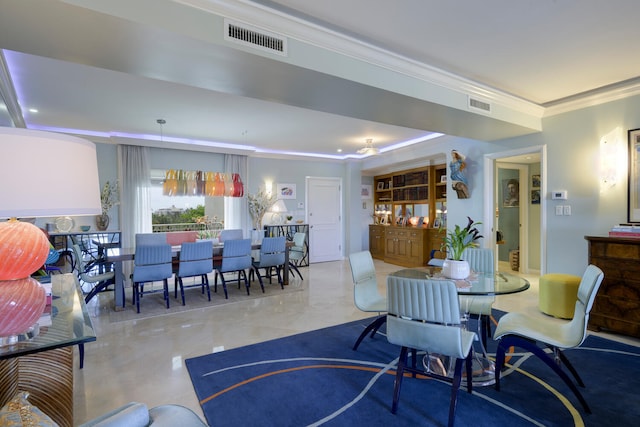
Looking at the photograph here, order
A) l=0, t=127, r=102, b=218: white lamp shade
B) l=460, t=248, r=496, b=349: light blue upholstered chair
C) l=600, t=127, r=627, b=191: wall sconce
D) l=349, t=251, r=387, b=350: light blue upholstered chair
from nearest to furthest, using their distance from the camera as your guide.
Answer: l=0, t=127, r=102, b=218: white lamp shade
l=460, t=248, r=496, b=349: light blue upholstered chair
l=349, t=251, r=387, b=350: light blue upholstered chair
l=600, t=127, r=627, b=191: wall sconce

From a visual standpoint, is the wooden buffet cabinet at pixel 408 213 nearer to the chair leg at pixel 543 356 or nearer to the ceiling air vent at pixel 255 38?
the chair leg at pixel 543 356

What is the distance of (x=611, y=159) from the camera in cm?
361

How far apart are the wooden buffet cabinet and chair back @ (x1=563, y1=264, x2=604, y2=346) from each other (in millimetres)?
4250

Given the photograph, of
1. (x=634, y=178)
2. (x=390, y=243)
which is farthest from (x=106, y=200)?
(x=634, y=178)

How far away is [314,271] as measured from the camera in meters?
6.72

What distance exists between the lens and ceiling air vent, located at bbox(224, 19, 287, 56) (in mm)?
2012

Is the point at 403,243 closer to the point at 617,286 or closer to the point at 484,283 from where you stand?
the point at 617,286

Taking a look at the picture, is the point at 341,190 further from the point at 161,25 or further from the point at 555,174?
the point at 161,25

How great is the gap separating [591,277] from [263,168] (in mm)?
6182

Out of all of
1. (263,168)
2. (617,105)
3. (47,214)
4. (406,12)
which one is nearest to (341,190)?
(263,168)

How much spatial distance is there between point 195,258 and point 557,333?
13.4ft

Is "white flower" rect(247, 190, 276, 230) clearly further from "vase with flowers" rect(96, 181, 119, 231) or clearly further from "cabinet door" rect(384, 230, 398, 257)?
"cabinet door" rect(384, 230, 398, 257)

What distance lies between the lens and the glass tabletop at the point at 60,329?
1.03 m

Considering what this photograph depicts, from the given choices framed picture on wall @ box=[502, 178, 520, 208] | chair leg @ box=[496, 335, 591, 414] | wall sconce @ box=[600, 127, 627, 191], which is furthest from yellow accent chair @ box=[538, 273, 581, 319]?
framed picture on wall @ box=[502, 178, 520, 208]
